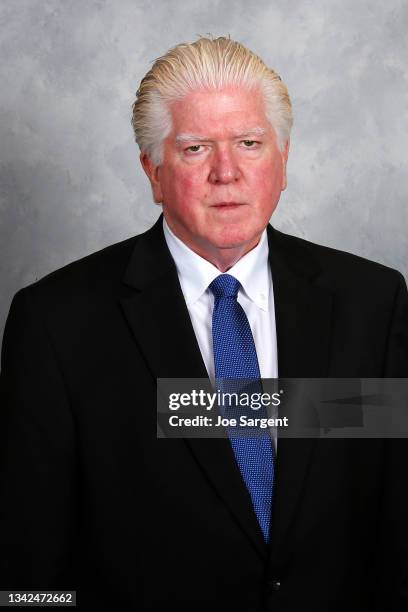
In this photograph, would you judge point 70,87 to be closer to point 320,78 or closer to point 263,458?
point 320,78

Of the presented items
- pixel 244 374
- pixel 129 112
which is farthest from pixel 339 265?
pixel 129 112

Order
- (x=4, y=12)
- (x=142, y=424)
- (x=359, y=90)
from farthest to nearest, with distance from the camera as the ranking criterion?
1. (x=359, y=90)
2. (x=4, y=12)
3. (x=142, y=424)

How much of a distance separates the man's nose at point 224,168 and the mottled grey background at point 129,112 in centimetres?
123

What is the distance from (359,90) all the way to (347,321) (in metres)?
1.36

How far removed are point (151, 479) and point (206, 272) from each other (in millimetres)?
520

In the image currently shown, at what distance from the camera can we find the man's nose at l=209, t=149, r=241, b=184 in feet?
8.27

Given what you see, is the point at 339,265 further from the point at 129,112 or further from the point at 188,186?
the point at 129,112

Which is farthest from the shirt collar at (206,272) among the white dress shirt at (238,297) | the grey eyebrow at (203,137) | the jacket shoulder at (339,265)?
the grey eyebrow at (203,137)

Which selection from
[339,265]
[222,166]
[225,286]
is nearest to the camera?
[222,166]

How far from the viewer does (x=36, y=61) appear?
3617mm

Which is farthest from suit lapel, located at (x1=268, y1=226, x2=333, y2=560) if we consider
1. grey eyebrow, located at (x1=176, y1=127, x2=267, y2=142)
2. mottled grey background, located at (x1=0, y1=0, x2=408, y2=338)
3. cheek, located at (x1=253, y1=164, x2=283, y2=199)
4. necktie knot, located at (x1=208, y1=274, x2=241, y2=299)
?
mottled grey background, located at (x1=0, y1=0, x2=408, y2=338)

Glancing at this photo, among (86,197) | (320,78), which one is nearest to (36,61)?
(86,197)

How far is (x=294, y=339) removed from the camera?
8.77ft

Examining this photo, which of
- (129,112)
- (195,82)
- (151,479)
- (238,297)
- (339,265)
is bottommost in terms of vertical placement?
(151,479)
